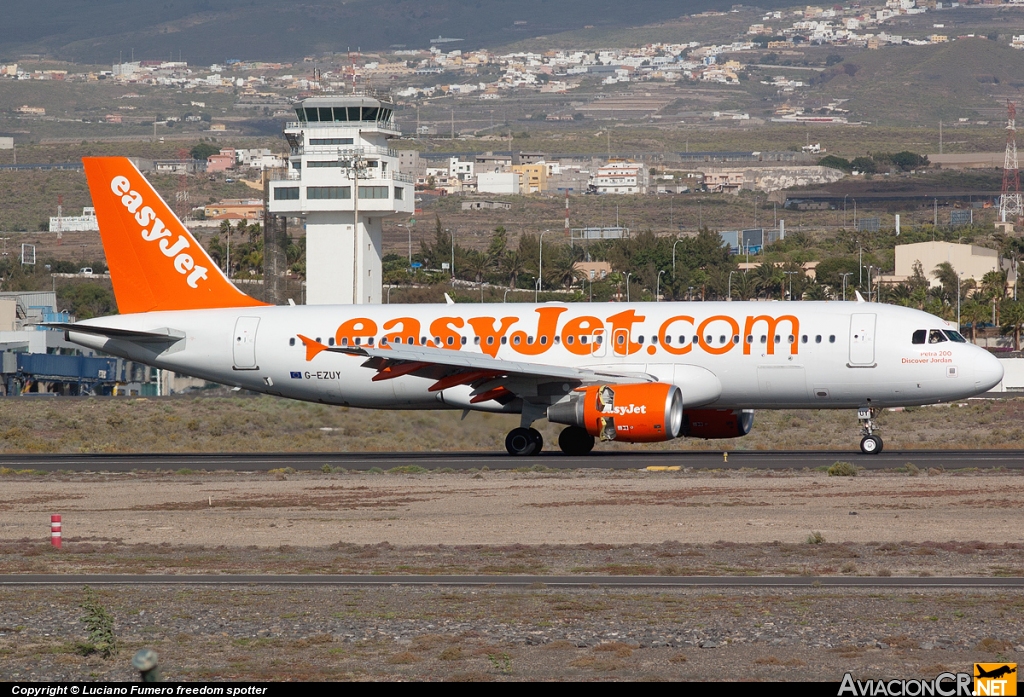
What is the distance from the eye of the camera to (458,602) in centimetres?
→ 1628

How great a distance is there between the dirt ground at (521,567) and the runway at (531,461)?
218 cm

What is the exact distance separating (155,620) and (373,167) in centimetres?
6745

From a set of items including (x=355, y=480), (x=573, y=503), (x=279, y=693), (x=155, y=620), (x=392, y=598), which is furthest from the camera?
(x=355, y=480)

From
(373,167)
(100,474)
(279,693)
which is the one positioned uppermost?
(373,167)

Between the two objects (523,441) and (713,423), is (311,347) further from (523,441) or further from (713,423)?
(713,423)

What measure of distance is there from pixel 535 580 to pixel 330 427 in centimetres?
3129

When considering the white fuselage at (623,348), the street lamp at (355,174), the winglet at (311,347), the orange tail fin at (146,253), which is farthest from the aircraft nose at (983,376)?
the street lamp at (355,174)

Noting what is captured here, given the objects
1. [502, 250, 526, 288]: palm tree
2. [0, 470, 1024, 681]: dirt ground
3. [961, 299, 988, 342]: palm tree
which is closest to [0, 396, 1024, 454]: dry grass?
[0, 470, 1024, 681]: dirt ground

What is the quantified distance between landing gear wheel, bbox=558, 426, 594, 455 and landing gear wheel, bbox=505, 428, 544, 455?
3.19 ft

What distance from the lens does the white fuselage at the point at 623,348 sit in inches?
1340

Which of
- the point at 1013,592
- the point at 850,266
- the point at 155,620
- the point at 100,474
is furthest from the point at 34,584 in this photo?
A: the point at 850,266

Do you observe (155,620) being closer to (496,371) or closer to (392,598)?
(392,598)

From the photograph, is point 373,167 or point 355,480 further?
point 373,167

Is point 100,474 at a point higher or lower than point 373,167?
lower
